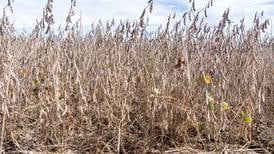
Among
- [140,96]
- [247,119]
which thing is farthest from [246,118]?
[140,96]

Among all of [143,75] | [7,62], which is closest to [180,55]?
[143,75]

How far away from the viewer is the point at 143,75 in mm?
3186

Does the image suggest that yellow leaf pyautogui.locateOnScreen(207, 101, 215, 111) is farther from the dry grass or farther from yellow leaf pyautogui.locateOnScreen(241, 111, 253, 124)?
yellow leaf pyautogui.locateOnScreen(241, 111, 253, 124)

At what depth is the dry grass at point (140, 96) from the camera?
287cm

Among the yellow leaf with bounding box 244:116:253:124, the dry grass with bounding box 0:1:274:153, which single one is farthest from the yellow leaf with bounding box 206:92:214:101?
the yellow leaf with bounding box 244:116:253:124

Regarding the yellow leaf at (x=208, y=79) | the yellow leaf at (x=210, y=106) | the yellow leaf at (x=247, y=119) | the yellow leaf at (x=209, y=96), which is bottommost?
the yellow leaf at (x=247, y=119)

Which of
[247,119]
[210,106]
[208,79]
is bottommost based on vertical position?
[247,119]

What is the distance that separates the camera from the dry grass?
2.87 metres

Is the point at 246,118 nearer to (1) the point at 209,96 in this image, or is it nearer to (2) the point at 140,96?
(1) the point at 209,96

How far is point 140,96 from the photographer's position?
3164mm

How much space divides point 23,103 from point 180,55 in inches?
44.8

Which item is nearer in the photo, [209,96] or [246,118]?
[209,96]

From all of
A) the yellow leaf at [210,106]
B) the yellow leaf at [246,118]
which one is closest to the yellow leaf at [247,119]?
the yellow leaf at [246,118]

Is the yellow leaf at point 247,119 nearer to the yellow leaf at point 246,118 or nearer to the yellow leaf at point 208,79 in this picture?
the yellow leaf at point 246,118
